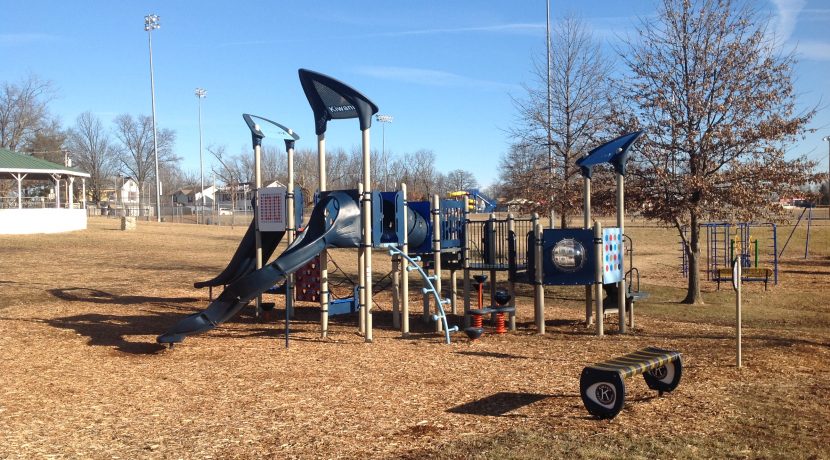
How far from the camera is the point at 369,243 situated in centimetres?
1142

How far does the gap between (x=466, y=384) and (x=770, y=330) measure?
6487mm

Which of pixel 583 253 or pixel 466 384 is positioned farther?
pixel 583 253

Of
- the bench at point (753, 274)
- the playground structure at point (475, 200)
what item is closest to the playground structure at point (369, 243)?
the playground structure at point (475, 200)

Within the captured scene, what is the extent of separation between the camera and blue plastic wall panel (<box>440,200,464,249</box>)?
1323 cm

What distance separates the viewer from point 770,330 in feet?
40.4

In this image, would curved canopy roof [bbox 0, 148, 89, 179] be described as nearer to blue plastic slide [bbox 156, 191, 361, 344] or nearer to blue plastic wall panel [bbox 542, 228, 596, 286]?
blue plastic slide [bbox 156, 191, 361, 344]

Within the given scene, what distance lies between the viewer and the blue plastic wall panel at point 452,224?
13.2m

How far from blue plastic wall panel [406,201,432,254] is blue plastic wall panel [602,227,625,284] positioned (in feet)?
9.79

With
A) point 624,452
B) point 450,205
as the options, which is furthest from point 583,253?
point 624,452

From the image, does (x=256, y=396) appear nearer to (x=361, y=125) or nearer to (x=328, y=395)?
(x=328, y=395)

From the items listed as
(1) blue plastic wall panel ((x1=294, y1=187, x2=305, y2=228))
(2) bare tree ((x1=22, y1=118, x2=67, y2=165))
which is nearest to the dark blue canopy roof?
(1) blue plastic wall panel ((x1=294, y1=187, x2=305, y2=228))

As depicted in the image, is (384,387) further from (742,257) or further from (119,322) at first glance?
(742,257)

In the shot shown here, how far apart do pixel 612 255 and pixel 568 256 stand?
76 cm

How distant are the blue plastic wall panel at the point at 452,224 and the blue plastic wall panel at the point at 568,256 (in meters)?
1.85
